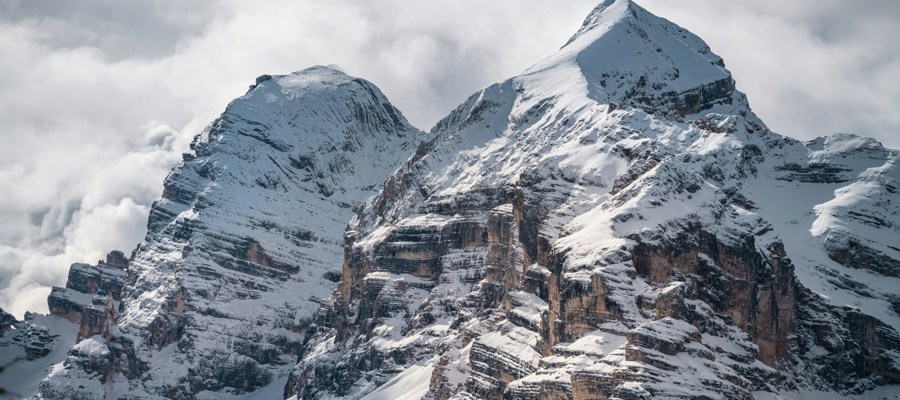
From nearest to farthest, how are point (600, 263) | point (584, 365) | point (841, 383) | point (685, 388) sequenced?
1. point (685, 388)
2. point (584, 365)
3. point (600, 263)
4. point (841, 383)

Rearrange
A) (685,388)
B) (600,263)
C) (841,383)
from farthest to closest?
1. (841,383)
2. (600,263)
3. (685,388)

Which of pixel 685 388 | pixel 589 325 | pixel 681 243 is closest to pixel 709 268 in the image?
pixel 681 243

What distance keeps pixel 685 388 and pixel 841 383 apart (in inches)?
1617

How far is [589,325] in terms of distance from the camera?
169125 mm

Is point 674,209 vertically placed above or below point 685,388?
above

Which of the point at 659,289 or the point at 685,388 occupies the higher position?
the point at 659,289

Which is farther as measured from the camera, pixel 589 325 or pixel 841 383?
pixel 841 383

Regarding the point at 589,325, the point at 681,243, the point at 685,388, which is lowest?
the point at 685,388

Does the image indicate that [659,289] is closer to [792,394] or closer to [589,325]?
[589,325]

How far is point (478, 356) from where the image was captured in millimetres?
195875

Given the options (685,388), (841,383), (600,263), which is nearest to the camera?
(685,388)

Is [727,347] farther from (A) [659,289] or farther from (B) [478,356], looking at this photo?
(B) [478,356]

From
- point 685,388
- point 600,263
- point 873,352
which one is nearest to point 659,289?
point 600,263

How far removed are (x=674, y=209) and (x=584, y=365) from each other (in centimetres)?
2829
